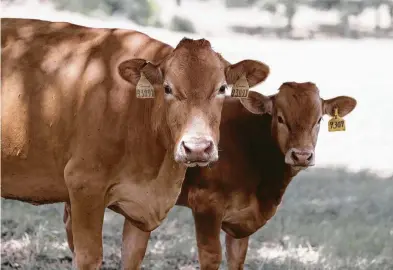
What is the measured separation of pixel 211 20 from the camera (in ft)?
56.6

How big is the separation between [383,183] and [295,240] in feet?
8.56

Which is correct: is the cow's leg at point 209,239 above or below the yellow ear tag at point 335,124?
below

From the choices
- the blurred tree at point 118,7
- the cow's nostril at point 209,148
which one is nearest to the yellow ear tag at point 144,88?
the cow's nostril at point 209,148

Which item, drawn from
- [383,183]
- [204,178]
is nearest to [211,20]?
[383,183]

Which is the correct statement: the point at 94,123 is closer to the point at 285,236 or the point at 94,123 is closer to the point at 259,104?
the point at 259,104

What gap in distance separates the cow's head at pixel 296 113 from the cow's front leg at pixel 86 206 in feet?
4.48

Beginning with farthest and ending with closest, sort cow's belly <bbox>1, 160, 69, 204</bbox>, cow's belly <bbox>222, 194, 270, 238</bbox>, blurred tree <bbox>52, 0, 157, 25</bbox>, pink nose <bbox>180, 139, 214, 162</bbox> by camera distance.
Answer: blurred tree <bbox>52, 0, 157, 25</bbox>, cow's belly <bbox>222, 194, 270, 238</bbox>, cow's belly <bbox>1, 160, 69, 204</bbox>, pink nose <bbox>180, 139, 214, 162</bbox>

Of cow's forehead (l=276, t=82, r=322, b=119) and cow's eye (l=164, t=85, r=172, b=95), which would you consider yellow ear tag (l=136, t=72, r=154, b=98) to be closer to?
cow's eye (l=164, t=85, r=172, b=95)

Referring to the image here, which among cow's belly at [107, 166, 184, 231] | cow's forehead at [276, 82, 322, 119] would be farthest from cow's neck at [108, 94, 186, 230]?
cow's forehead at [276, 82, 322, 119]

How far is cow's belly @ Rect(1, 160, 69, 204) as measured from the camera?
15.5 feet

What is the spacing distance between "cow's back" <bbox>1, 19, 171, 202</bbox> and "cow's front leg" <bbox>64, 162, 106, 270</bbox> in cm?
18

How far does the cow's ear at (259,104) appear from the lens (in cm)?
554

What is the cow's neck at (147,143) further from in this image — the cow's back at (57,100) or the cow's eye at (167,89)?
the cow's eye at (167,89)

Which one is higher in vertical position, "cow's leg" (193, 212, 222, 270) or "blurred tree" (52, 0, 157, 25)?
"cow's leg" (193, 212, 222, 270)
